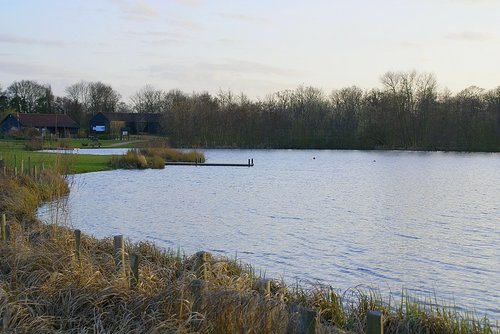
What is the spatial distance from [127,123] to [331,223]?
291ft

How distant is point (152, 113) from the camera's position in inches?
4363

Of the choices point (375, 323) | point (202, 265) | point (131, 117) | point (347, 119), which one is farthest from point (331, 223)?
point (131, 117)

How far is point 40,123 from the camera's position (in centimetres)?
9181

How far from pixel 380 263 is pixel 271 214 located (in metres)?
8.85

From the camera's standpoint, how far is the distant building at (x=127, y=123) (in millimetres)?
99062

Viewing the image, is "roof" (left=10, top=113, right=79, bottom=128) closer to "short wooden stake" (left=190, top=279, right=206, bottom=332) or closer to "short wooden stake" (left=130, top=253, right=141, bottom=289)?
"short wooden stake" (left=130, top=253, right=141, bottom=289)

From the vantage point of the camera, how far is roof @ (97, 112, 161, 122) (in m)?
102

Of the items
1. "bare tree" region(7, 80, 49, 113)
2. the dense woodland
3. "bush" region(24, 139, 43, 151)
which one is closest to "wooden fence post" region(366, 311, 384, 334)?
"bush" region(24, 139, 43, 151)

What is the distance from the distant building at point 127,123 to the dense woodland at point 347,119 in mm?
13259

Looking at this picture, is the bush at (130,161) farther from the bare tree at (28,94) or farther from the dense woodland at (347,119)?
the bare tree at (28,94)

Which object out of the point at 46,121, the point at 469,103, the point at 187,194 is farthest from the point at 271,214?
the point at 46,121

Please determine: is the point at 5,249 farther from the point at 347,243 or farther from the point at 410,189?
the point at 410,189

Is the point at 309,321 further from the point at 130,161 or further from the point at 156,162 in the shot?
the point at 156,162

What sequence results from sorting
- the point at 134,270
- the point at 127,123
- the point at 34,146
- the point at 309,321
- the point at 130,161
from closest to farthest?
the point at 309,321 < the point at 134,270 < the point at 130,161 < the point at 34,146 < the point at 127,123
